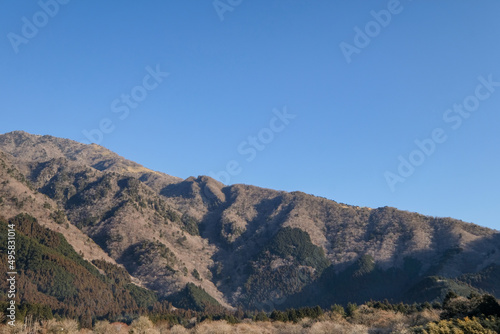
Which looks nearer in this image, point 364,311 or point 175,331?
point 175,331

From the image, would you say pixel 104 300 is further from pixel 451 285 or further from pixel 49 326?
pixel 451 285

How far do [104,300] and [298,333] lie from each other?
12701 cm

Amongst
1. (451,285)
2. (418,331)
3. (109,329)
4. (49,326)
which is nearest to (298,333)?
(418,331)

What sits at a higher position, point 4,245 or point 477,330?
point 477,330

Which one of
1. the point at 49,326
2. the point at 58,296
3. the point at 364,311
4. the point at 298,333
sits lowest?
the point at 58,296

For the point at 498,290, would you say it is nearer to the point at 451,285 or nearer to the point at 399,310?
the point at 451,285

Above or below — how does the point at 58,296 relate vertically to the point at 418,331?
below

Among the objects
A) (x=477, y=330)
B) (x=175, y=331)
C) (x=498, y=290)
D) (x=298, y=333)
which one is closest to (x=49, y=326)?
(x=175, y=331)

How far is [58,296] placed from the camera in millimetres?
180125

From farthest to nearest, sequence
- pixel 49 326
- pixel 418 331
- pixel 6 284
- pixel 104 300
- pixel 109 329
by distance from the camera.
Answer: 1. pixel 104 300
2. pixel 6 284
3. pixel 109 329
4. pixel 49 326
5. pixel 418 331

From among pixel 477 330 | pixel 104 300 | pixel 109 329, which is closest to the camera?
pixel 477 330

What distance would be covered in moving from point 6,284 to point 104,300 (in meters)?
45.5

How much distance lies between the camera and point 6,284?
535ft

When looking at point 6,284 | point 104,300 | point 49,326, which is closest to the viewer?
point 49,326
